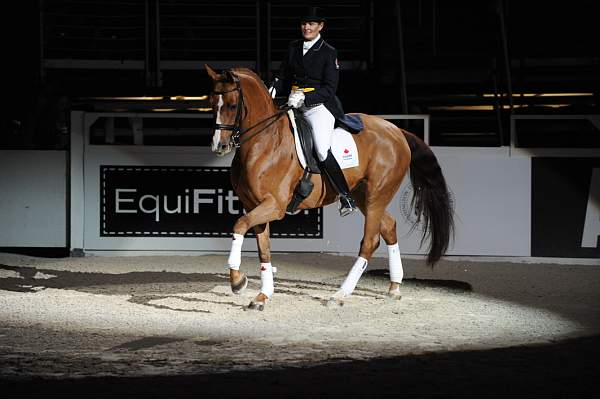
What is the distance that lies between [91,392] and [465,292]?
515 centimetres

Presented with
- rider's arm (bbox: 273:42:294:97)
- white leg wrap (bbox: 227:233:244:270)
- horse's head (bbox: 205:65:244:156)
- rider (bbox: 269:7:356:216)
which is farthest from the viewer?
rider's arm (bbox: 273:42:294:97)

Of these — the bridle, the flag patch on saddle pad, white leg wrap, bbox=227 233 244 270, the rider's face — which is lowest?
white leg wrap, bbox=227 233 244 270

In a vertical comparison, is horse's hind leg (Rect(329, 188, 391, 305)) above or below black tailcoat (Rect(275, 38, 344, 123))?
below

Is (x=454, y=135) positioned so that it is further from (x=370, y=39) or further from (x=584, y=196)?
(x=584, y=196)

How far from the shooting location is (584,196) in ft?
40.0

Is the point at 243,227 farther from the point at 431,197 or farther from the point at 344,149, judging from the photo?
the point at 431,197

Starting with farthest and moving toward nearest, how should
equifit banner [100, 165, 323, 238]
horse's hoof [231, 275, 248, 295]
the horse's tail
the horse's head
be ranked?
equifit banner [100, 165, 323, 238], the horse's tail, horse's hoof [231, 275, 248, 295], the horse's head

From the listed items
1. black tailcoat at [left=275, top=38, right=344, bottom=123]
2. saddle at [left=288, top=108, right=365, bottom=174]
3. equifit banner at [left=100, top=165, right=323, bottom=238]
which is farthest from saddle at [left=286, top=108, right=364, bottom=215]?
equifit banner at [left=100, top=165, right=323, bottom=238]

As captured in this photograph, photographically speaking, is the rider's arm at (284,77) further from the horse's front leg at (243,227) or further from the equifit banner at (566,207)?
the equifit banner at (566,207)

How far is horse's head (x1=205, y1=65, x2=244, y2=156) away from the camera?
27.4ft

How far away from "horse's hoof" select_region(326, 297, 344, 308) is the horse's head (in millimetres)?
1676

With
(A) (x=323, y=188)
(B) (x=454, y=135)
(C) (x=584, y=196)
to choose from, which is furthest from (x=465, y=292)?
(B) (x=454, y=135)

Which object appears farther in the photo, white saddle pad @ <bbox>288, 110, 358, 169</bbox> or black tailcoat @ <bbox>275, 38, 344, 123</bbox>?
white saddle pad @ <bbox>288, 110, 358, 169</bbox>

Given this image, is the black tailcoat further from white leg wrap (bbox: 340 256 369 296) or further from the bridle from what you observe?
white leg wrap (bbox: 340 256 369 296)
